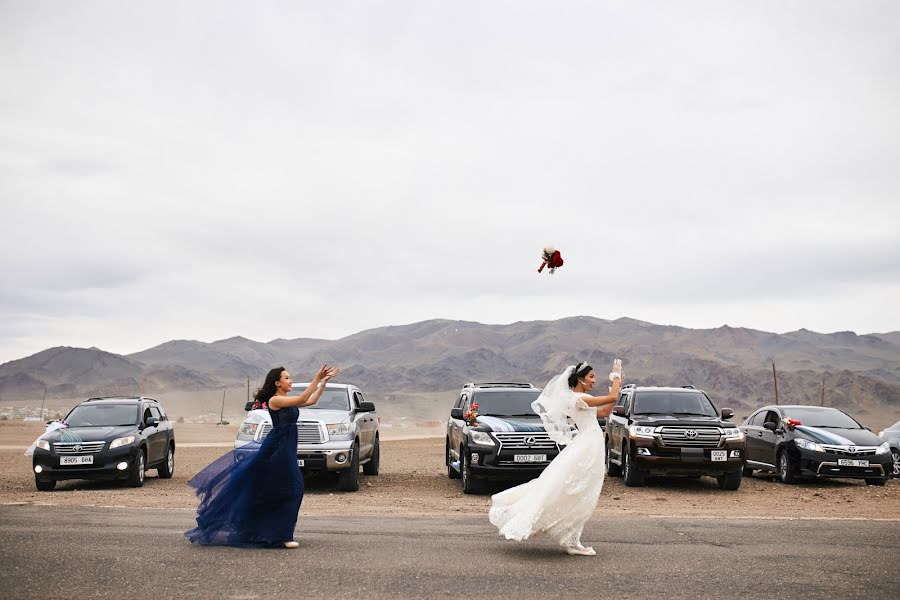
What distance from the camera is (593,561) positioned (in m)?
8.90

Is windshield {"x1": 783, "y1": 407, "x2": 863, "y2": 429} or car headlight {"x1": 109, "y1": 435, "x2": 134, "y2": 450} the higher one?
windshield {"x1": 783, "y1": 407, "x2": 863, "y2": 429}

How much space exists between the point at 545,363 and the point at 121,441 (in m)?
123

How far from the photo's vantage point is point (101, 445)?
17.2 metres

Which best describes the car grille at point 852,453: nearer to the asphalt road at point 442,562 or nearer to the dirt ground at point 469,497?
the dirt ground at point 469,497

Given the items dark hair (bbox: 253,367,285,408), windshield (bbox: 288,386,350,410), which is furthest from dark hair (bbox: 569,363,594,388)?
windshield (bbox: 288,386,350,410)

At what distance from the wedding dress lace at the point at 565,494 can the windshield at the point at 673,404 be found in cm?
969

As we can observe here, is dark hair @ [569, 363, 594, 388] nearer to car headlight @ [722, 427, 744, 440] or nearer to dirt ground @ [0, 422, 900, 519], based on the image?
dirt ground @ [0, 422, 900, 519]

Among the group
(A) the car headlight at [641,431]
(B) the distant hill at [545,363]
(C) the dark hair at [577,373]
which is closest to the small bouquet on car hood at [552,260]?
(C) the dark hair at [577,373]

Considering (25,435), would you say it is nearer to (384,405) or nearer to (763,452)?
(763,452)

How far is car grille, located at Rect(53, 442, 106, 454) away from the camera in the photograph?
55.9 feet

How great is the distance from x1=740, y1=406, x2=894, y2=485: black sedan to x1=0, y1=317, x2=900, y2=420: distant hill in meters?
73.1

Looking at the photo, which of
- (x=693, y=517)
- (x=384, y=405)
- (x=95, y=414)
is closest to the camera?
(x=693, y=517)

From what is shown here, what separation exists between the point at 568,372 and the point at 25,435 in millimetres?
41421

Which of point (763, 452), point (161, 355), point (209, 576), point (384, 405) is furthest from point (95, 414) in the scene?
point (161, 355)
